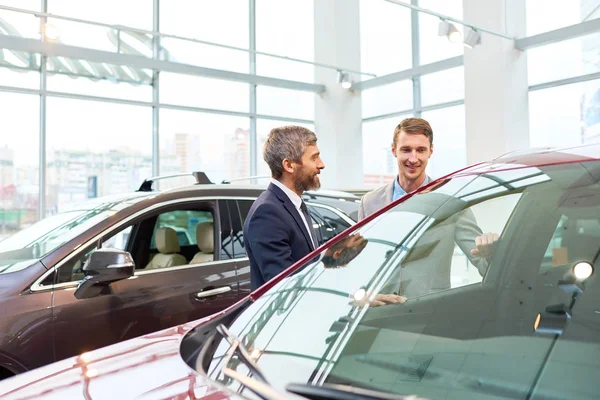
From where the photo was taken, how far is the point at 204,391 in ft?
3.38

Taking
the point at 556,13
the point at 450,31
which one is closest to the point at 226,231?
the point at 450,31

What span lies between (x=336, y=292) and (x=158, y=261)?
2.41 meters

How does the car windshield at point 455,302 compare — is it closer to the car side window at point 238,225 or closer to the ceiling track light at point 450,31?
the car side window at point 238,225

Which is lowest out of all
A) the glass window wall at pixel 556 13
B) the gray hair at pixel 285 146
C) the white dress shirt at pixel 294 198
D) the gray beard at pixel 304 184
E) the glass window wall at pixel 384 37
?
the white dress shirt at pixel 294 198

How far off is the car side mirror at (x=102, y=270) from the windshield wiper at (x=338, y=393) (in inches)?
67.5

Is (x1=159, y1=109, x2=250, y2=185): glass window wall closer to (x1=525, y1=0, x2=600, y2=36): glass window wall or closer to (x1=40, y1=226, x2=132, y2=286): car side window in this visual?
(x1=525, y1=0, x2=600, y2=36): glass window wall

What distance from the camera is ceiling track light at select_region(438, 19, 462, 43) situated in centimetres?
704

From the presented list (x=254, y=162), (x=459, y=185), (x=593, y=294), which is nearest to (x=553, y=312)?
(x=593, y=294)

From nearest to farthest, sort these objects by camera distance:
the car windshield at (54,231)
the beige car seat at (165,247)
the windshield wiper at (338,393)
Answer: the windshield wiper at (338,393), the car windshield at (54,231), the beige car seat at (165,247)

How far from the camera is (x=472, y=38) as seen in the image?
7543 millimetres

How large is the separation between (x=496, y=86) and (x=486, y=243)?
7137 mm

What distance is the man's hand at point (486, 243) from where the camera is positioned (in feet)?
4.58

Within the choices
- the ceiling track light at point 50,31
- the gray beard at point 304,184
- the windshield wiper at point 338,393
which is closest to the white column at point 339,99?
the ceiling track light at point 50,31

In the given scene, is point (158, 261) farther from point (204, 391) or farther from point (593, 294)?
point (593, 294)
